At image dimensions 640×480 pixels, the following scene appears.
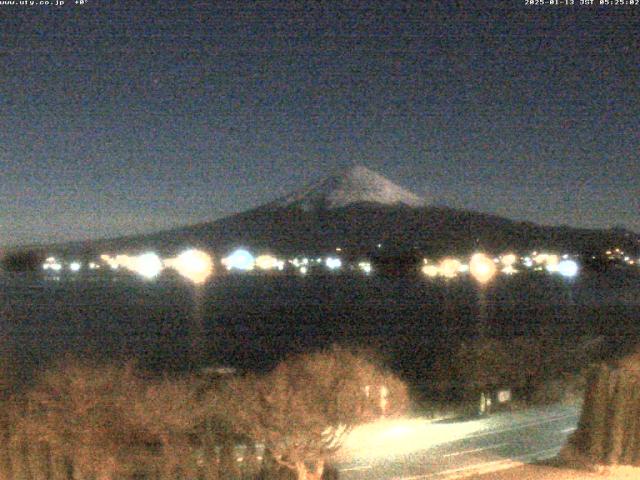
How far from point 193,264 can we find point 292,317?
36.7 m

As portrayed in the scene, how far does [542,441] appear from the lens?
1558cm

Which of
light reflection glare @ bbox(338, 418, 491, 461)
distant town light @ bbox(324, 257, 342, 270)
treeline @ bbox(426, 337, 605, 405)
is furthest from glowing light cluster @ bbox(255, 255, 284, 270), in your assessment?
light reflection glare @ bbox(338, 418, 491, 461)

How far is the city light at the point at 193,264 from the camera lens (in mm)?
88625

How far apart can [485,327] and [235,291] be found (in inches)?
1202

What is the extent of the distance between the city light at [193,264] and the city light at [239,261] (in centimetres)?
175

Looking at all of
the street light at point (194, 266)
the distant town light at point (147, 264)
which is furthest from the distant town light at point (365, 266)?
the distant town light at point (147, 264)

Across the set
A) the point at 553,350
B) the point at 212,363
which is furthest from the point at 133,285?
the point at 553,350

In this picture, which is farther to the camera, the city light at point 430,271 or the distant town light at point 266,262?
the distant town light at point 266,262

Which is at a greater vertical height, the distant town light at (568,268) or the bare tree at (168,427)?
the distant town light at (568,268)

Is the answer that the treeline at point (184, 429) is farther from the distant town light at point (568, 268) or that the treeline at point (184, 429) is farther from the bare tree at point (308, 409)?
the distant town light at point (568, 268)

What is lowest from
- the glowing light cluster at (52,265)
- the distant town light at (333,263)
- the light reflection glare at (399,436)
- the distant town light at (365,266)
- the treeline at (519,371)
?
the light reflection glare at (399,436)

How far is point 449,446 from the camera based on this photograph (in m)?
16.1

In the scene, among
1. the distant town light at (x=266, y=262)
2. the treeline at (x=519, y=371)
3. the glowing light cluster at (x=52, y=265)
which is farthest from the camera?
the glowing light cluster at (x=52, y=265)

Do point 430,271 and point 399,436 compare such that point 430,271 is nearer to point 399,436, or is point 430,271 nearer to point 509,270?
point 509,270
